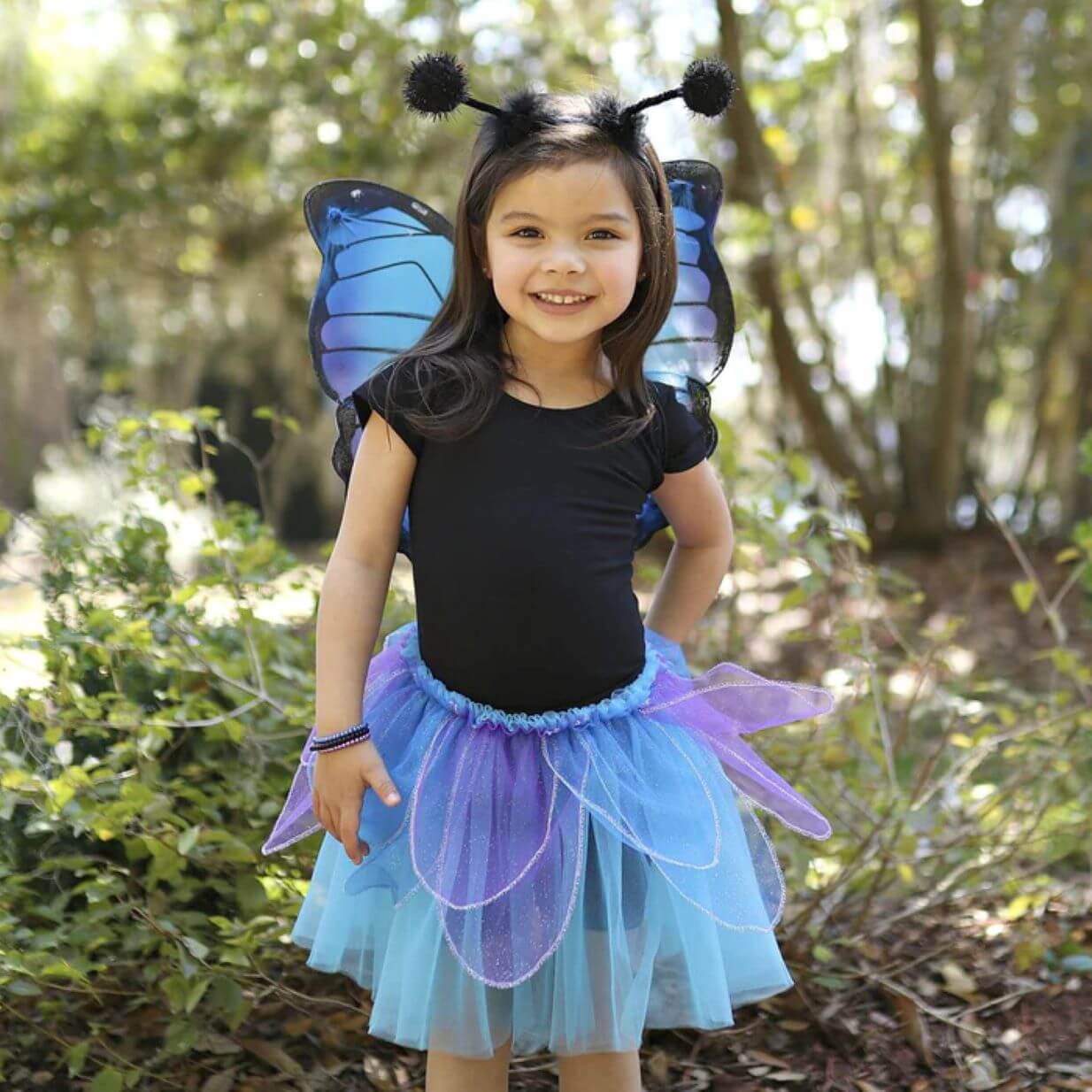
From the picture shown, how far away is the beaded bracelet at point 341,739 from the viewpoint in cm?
174

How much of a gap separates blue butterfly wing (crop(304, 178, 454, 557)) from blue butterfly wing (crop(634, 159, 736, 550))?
368 mm

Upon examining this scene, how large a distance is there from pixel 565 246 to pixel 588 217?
0.05 meters

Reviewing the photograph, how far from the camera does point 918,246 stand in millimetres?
7023

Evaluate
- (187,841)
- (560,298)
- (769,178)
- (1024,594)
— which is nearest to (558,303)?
(560,298)

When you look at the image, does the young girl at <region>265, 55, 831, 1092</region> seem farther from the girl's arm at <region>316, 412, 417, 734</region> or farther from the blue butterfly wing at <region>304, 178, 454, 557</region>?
the blue butterfly wing at <region>304, 178, 454, 557</region>

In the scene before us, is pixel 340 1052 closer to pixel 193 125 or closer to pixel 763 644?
pixel 763 644

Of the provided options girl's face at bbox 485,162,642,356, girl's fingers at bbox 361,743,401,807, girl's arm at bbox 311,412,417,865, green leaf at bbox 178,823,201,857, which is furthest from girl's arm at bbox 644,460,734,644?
green leaf at bbox 178,823,201,857

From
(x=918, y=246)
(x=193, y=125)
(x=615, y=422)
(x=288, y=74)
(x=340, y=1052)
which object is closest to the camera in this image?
(x=615, y=422)

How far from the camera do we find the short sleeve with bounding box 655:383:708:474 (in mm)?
1927

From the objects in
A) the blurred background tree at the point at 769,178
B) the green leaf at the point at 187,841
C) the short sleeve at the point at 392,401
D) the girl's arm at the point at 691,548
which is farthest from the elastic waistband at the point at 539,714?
the blurred background tree at the point at 769,178

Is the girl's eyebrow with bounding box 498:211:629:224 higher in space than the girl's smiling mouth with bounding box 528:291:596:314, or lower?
higher

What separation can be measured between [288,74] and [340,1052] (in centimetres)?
439

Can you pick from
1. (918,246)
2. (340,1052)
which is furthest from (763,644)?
(340,1052)

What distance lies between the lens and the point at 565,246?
67.9 inches
